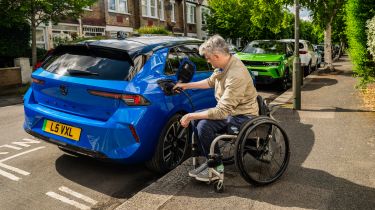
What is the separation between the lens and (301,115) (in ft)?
23.9

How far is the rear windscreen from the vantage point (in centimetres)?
400

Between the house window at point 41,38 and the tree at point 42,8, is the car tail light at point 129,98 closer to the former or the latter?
the tree at point 42,8

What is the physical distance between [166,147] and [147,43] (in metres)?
1.31

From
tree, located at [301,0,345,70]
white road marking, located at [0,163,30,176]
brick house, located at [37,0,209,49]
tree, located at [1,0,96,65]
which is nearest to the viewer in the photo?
white road marking, located at [0,163,30,176]

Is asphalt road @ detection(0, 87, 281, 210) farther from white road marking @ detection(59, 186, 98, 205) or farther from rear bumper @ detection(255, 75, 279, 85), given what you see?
rear bumper @ detection(255, 75, 279, 85)

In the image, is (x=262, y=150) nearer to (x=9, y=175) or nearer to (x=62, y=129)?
(x=62, y=129)

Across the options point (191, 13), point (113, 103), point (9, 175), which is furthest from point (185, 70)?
point (191, 13)

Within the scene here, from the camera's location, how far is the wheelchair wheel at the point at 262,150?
358 cm

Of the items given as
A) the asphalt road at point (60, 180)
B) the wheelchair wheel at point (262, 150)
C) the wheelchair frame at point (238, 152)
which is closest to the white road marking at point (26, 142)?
the asphalt road at point (60, 180)

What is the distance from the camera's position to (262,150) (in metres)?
3.97

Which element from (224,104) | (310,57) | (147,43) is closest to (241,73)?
(224,104)

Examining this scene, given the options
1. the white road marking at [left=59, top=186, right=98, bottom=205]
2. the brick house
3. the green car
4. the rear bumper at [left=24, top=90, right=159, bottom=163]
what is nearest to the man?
the rear bumper at [left=24, top=90, right=159, bottom=163]

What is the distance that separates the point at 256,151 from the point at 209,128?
2.07ft

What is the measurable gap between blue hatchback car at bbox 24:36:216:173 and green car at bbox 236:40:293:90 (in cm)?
729
